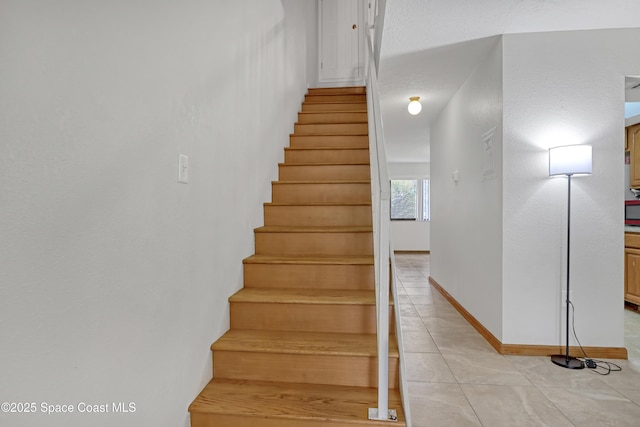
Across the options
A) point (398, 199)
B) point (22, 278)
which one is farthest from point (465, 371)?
point (398, 199)

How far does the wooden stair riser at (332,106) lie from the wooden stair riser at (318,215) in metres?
1.94

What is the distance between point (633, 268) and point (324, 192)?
372cm

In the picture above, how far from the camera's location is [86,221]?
35.5 inches

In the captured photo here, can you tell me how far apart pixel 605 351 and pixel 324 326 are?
2.19 m

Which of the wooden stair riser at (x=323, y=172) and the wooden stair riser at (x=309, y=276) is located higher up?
the wooden stair riser at (x=323, y=172)

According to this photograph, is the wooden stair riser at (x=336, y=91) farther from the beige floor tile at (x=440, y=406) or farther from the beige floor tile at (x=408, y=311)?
the beige floor tile at (x=440, y=406)

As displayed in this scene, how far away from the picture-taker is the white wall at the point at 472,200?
2.57 meters

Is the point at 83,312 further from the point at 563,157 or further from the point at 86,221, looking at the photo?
the point at 563,157

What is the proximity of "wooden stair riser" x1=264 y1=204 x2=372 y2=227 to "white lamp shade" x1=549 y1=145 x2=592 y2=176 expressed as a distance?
1.33 m

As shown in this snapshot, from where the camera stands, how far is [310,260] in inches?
83.1

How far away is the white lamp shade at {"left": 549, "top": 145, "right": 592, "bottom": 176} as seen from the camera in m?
2.19

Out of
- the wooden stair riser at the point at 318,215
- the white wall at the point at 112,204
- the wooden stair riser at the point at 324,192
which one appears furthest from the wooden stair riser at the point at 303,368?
the wooden stair riser at the point at 324,192

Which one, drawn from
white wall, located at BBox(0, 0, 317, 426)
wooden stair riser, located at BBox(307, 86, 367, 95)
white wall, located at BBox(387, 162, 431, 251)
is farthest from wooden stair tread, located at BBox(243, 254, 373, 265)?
white wall, located at BBox(387, 162, 431, 251)

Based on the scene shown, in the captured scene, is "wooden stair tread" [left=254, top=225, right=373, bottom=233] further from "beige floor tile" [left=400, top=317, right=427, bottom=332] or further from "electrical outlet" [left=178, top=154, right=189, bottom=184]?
"beige floor tile" [left=400, top=317, right=427, bottom=332]
